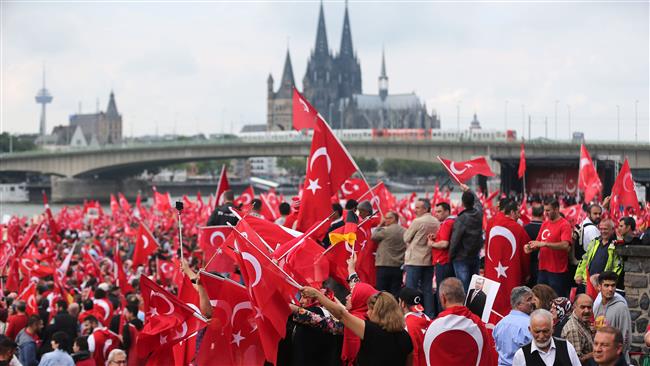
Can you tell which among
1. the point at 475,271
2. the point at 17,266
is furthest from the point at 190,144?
the point at 475,271

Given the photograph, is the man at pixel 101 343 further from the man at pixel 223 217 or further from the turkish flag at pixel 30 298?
the man at pixel 223 217

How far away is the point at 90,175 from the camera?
9675 centimetres

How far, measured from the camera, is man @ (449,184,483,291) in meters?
12.1

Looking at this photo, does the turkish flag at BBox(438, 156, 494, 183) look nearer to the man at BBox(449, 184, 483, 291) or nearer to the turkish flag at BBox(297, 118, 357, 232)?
the turkish flag at BBox(297, 118, 357, 232)

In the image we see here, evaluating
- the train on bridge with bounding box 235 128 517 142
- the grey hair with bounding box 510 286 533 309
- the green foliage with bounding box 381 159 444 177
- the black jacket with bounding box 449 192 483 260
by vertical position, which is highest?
the train on bridge with bounding box 235 128 517 142

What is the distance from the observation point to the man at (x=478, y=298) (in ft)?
30.2

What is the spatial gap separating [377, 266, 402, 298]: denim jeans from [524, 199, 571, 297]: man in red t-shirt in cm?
181

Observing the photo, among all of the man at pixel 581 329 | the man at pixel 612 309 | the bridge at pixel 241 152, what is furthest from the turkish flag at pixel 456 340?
the bridge at pixel 241 152

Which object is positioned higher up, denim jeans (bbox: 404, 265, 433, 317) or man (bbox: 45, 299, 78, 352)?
denim jeans (bbox: 404, 265, 433, 317)

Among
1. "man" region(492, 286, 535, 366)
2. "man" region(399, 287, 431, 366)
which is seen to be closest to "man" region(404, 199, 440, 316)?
"man" region(492, 286, 535, 366)

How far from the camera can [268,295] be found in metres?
8.03

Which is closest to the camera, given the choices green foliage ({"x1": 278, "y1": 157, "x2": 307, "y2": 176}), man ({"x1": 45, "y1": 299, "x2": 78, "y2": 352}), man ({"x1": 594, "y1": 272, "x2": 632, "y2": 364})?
man ({"x1": 594, "y1": 272, "x2": 632, "y2": 364})

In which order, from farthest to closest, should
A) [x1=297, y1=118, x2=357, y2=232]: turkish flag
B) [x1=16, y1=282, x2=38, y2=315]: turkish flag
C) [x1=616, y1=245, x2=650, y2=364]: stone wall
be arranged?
1. [x1=16, y1=282, x2=38, y2=315]: turkish flag
2. [x1=297, y1=118, x2=357, y2=232]: turkish flag
3. [x1=616, y1=245, x2=650, y2=364]: stone wall

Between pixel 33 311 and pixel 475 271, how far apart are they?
17.1 ft
